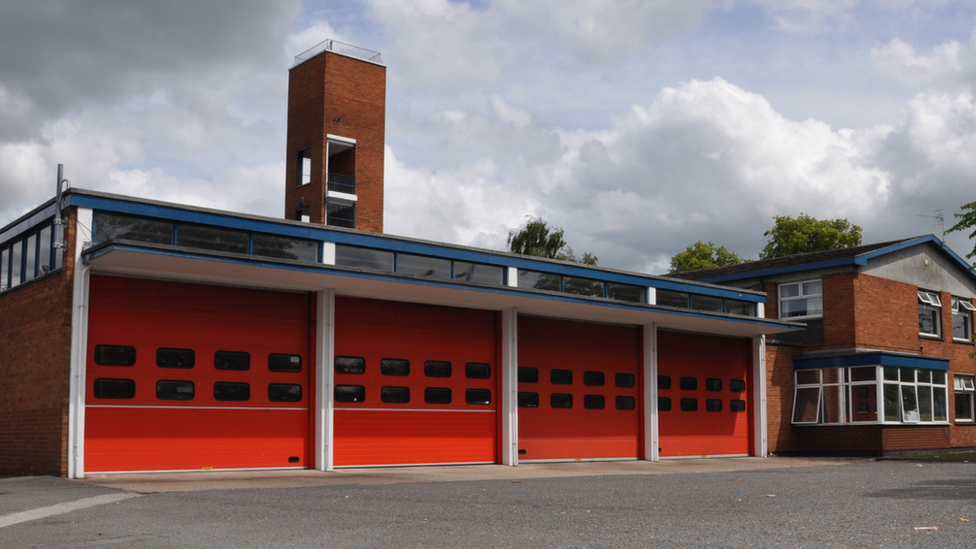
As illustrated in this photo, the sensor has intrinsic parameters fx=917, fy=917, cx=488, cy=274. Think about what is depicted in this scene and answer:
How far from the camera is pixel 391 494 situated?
12.6 metres

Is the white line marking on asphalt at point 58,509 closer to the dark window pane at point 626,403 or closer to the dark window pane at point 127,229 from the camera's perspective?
the dark window pane at point 127,229

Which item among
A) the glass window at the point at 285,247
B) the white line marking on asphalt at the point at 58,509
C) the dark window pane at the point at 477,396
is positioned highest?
the glass window at the point at 285,247

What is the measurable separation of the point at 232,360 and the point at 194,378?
0.80 metres

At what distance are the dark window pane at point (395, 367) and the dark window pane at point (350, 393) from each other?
65 cm

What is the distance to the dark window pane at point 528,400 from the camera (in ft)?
70.4

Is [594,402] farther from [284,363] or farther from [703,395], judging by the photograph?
[284,363]

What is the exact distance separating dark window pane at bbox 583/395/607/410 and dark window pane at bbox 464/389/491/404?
2994mm

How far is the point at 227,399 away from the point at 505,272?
6.68 m

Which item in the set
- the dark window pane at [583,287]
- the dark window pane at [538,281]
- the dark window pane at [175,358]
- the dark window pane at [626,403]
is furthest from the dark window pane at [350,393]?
the dark window pane at [626,403]

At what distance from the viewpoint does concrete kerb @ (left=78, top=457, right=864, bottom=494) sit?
13948 millimetres

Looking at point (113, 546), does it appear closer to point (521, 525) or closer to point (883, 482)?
point (521, 525)

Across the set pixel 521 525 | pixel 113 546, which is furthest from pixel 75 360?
pixel 521 525

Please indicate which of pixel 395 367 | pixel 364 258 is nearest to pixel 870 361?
pixel 395 367

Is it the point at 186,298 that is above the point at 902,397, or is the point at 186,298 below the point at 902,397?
above
